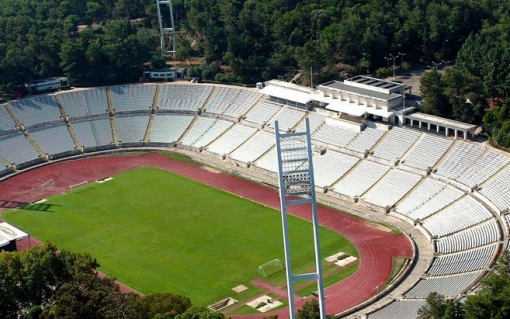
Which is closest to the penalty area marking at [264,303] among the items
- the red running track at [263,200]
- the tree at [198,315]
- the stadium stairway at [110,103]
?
the red running track at [263,200]

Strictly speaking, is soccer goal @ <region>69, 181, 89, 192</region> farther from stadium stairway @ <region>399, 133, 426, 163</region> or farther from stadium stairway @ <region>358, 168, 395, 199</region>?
stadium stairway @ <region>399, 133, 426, 163</region>

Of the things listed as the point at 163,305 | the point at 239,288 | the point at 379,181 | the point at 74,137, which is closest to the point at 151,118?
the point at 74,137

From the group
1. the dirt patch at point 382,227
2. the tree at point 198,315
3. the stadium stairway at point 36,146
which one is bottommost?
the tree at point 198,315

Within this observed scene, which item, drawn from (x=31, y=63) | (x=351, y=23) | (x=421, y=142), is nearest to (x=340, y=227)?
(x=421, y=142)

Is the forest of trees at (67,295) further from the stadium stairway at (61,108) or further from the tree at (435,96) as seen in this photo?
the stadium stairway at (61,108)

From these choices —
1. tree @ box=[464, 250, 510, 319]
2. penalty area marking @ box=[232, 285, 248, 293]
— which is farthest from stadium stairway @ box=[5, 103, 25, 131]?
tree @ box=[464, 250, 510, 319]

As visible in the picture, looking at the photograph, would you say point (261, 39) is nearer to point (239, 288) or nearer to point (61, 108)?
point (61, 108)

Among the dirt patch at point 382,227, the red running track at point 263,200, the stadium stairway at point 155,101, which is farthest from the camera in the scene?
the stadium stairway at point 155,101
